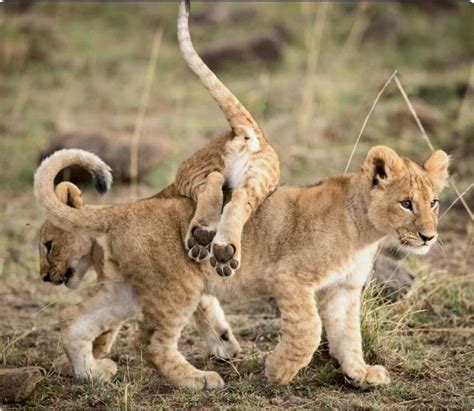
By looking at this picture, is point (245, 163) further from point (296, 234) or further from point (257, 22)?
point (257, 22)

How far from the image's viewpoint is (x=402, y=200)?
5.11m

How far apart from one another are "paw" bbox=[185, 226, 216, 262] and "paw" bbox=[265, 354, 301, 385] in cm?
64

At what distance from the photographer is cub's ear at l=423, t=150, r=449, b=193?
17.5ft

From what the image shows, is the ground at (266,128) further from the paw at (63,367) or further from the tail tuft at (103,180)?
the tail tuft at (103,180)

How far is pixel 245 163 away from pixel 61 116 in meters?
6.44

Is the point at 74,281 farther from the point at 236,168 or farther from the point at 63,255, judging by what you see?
the point at 236,168

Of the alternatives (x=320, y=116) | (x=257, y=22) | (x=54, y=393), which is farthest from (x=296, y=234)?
(x=257, y=22)

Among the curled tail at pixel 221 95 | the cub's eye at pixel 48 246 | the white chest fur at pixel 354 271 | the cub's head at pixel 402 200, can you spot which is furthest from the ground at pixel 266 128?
the curled tail at pixel 221 95

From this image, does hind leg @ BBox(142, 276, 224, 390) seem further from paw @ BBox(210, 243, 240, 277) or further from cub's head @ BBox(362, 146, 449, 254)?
cub's head @ BBox(362, 146, 449, 254)

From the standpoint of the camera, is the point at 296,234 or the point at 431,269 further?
the point at 431,269

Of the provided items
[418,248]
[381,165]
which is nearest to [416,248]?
[418,248]

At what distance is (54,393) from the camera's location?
5.08 metres

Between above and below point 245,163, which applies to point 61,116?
below

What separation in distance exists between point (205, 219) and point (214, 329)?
2.65 feet
